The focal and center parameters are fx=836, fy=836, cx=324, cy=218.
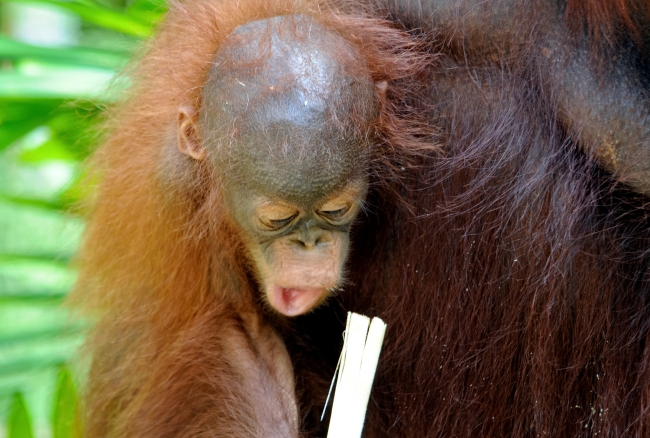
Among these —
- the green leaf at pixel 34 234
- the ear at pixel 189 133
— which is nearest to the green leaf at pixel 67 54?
the green leaf at pixel 34 234

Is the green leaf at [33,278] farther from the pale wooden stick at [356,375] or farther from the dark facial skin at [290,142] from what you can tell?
the pale wooden stick at [356,375]

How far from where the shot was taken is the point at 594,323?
166cm

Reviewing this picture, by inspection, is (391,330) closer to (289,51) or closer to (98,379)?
(289,51)

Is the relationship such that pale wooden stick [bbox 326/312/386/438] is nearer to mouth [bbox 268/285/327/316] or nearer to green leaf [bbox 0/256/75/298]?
mouth [bbox 268/285/327/316]

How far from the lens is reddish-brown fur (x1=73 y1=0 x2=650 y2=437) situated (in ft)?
5.44

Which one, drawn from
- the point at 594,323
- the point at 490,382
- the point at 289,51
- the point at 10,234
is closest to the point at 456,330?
the point at 490,382

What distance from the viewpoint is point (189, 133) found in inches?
69.8

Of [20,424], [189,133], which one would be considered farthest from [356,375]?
[20,424]

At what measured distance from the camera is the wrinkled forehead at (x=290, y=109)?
1.59 metres

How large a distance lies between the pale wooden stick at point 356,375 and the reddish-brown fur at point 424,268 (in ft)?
1.10

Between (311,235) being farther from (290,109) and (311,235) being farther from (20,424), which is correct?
(20,424)

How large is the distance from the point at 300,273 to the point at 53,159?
1626mm

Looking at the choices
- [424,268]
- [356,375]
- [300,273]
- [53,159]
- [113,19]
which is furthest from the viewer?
[53,159]

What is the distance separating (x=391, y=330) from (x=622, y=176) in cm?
60
